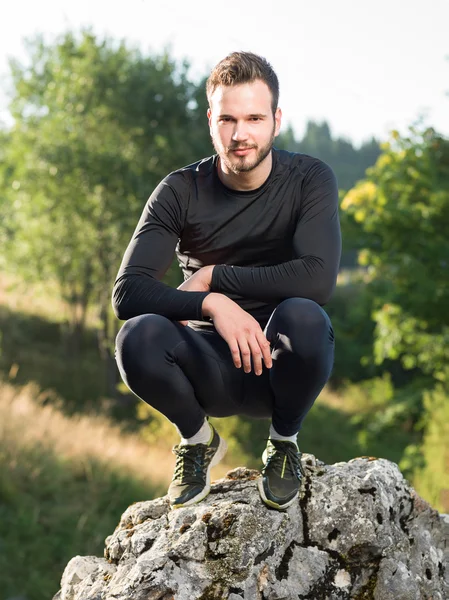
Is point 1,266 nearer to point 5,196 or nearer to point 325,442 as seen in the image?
point 5,196

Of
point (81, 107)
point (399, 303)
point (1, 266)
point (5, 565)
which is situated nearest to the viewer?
point (5, 565)

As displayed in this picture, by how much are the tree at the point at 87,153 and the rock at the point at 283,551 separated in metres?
17.2

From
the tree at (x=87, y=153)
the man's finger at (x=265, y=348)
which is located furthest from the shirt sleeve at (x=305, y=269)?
the tree at (x=87, y=153)

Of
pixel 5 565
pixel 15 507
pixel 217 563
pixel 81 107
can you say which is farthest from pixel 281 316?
pixel 81 107

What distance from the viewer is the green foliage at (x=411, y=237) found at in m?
15.7

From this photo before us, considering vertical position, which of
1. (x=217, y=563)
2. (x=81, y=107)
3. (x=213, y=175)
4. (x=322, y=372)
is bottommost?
(x=217, y=563)

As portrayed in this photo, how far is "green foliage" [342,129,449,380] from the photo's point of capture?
15.7m

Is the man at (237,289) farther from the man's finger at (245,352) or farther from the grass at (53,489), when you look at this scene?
the grass at (53,489)

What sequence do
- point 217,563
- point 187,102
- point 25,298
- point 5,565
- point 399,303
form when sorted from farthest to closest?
point 25,298, point 187,102, point 399,303, point 5,565, point 217,563

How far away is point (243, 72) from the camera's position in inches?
114

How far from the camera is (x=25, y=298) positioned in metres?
28.3

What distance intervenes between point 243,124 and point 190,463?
1.49m

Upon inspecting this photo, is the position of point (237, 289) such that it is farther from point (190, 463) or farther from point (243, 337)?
point (190, 463)

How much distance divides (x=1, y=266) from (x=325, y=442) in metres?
13.3
